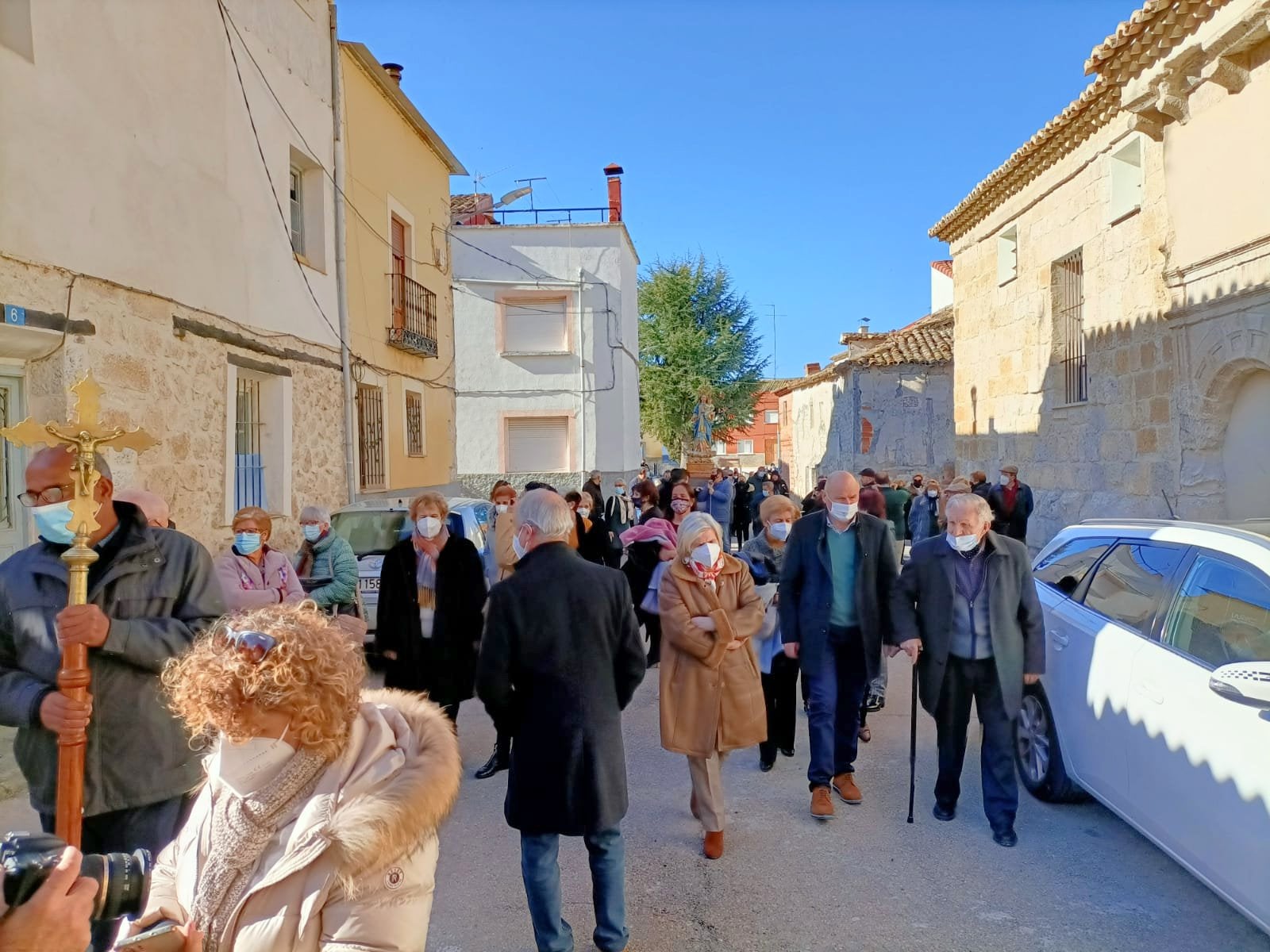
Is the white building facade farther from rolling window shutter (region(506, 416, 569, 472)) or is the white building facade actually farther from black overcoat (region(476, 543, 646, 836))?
black overcoat (region(476, 543, 646, 836))

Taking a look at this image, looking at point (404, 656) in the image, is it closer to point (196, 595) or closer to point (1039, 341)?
point (196, 595)

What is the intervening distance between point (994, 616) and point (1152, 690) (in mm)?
831

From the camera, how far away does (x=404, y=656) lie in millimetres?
5227

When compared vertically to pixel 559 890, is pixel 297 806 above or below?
above

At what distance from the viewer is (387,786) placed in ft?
5.59

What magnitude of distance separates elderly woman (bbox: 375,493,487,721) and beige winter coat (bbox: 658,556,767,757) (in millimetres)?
1412

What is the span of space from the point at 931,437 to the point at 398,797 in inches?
969

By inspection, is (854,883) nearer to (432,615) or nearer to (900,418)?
(432,615)

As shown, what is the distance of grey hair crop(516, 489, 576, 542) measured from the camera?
3.28 meters

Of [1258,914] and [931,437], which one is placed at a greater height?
[931,437]

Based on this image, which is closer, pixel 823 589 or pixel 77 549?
pixel 77 549

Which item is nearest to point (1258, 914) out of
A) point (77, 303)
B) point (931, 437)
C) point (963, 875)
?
point (963, 875)

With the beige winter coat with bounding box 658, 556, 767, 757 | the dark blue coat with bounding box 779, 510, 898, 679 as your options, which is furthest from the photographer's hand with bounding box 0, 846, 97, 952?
the dark blue coat with bounding box 779, 510, 898, 679

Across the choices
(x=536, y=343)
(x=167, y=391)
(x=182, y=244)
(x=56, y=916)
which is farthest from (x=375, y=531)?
(x=536, y=343)
